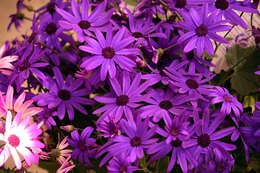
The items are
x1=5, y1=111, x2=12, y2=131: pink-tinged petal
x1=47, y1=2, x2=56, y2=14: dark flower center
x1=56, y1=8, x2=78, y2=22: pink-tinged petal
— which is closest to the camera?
x1=5, y1=111, x2=12, y2=131: pink-tinged petal

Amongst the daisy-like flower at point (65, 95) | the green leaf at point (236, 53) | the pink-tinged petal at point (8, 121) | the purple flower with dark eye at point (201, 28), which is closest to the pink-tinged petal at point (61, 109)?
the daisy-like flower at point (65, 95)

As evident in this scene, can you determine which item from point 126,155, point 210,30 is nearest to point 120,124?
point 126,155

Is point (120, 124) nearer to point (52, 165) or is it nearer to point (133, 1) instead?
point (52, 165)

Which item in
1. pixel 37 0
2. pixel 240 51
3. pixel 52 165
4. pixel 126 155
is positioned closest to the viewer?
pixel 126 155

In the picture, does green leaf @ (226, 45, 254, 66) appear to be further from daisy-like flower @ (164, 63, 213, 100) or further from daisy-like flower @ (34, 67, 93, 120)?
daisy-like flower @ (34, 67, 93, 120)

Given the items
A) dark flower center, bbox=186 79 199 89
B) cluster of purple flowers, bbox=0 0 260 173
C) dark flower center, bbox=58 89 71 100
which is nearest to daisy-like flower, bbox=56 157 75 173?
cluster of purple flowers, bbox=0 0 260 173

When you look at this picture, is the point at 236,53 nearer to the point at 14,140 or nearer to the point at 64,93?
the point at 64,93

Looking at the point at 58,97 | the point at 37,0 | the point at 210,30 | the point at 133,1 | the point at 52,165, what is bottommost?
the point at 52,165
